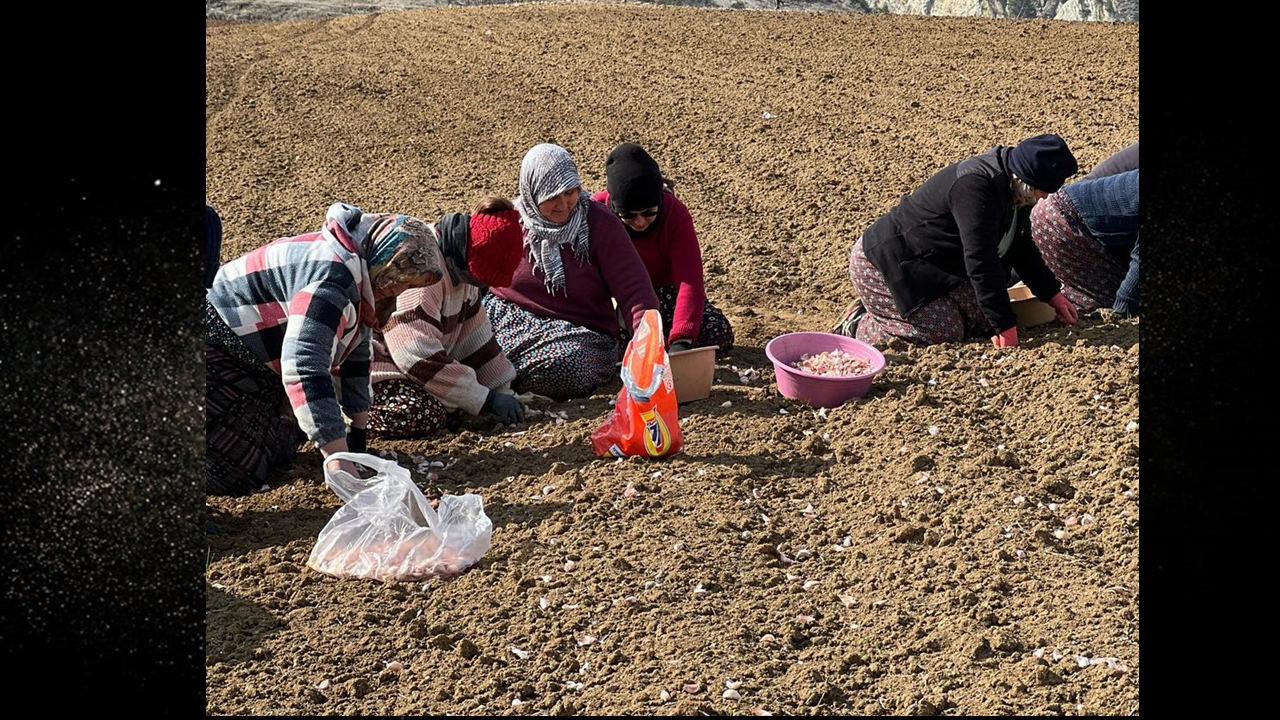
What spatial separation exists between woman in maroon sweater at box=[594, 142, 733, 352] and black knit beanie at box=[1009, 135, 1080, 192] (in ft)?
4.12

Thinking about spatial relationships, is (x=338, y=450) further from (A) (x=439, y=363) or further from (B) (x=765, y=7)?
(B) (x=765, y=7)

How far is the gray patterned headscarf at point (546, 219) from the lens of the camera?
14.5 ft

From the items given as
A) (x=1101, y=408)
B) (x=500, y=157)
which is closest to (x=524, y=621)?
(x=1101, y=408)

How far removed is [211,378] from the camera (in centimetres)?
384

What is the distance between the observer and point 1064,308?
190 inches

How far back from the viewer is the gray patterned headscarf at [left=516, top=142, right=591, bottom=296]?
4418 millimetres

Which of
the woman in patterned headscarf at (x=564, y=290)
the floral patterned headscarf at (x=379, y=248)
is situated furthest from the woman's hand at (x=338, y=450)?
the woman in patterned headscarf at (x=564, y=290)

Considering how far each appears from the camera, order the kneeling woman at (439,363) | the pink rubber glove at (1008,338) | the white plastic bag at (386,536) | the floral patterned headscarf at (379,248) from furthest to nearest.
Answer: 1. the pink rubber glove at (1008,338)
2. the kneeling woman at (439,363)
3. the floral patterned headscarf at (379,248)
4. the white plastic bag at (386,536)

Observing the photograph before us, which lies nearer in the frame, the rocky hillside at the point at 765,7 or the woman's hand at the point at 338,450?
the woman's hand at the point at 338,450

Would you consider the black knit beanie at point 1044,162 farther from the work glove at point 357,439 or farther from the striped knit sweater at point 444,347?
the work glove at point 357,439

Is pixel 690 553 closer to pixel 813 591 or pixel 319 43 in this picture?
pixel 813 591

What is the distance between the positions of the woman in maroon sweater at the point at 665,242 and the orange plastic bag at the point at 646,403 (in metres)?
0.65

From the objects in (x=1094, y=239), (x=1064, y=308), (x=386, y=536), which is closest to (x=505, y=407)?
(x=386, y=536)

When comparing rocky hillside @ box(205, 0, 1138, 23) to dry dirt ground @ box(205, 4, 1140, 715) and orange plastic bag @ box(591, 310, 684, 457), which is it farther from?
orange plastic bag @ box(591, 310, 684, 457)
